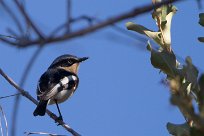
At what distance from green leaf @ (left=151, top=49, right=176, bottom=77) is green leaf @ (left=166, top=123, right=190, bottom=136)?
25 cm

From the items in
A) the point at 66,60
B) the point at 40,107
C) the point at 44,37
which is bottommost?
the point at 66,60

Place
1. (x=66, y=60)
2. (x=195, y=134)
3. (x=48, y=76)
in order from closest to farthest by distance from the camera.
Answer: (x=195, y=134)
(x=48, y=76)
(x=66, y=60)

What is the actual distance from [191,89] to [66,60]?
16.0 ft

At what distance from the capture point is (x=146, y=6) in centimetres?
87

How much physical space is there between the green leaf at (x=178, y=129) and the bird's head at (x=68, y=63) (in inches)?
189

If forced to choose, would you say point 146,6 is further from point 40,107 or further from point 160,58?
point 40,107

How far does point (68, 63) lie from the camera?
6.82m

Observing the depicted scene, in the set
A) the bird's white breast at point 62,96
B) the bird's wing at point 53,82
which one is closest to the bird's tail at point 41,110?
the bird's wing at point 53,82

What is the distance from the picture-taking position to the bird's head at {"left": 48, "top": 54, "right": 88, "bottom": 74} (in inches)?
266

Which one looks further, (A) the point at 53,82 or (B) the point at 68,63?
(B) the point at 68,63

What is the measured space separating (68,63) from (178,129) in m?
5.02

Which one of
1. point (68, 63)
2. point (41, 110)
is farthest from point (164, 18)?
point (68, 63)

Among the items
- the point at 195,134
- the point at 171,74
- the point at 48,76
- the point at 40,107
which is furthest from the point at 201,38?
the point at 48,76

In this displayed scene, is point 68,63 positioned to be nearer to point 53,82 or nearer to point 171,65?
point 53,82
